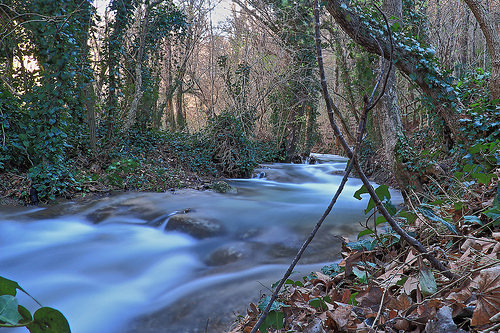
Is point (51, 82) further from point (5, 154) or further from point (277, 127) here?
point (277, 127)

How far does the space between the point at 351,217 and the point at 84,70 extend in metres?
6.18

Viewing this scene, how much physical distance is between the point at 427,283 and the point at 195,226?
13.4 feet

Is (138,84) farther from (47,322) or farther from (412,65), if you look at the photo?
(47,322)

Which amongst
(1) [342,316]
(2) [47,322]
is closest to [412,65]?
(1) [342,316]

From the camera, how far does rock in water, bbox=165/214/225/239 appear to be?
5.04 m

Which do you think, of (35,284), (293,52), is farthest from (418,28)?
(35,284)

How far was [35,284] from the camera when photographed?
11.8 feet

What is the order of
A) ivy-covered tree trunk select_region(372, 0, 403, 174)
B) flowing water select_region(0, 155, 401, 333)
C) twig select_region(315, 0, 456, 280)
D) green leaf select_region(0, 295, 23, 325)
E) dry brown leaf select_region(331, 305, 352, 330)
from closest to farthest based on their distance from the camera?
green leaf select_region(0, 295, 23, 325) < twig select_region(315, 0, 456, 280) < dry brown leaf select_region(331, 305, 352, 330) < flowing water select_region(0, 155, 401, 333) < ivy-covered tree trunk select_region(372, 0, 403, 174)

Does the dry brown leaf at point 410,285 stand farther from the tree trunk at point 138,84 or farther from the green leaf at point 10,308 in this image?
the tree trunk at point 138,84

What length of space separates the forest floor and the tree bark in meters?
3.24

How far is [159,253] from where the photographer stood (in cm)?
448

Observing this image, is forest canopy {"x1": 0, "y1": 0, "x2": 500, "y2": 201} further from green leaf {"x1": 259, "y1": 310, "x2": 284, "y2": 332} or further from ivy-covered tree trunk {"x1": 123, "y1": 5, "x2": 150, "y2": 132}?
green leaf {"x1": 259, "y1": 310, "x2": 284, "y2": 332}

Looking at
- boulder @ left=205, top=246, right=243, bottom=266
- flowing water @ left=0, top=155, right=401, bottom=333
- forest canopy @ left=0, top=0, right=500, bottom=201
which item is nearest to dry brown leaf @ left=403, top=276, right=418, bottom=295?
forest canopy @ left=0, top=0, right=500, bottom=201

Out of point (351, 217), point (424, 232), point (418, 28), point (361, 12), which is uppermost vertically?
point (418, 28)
